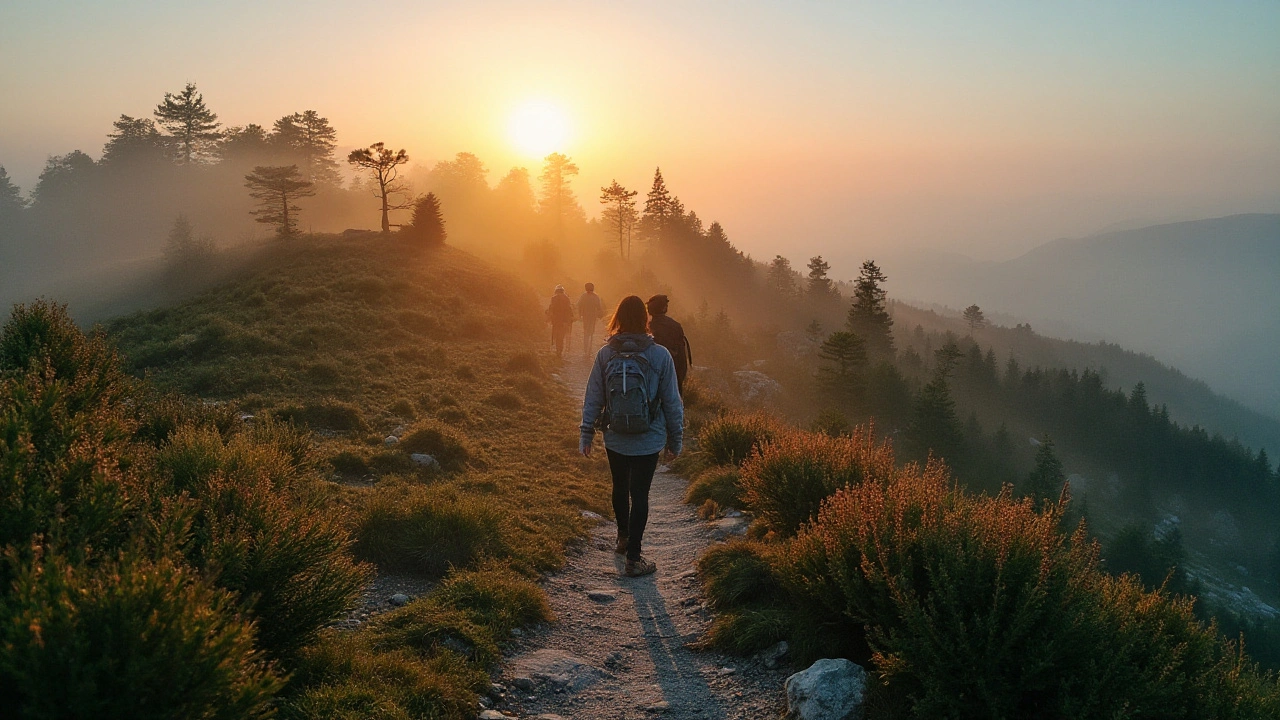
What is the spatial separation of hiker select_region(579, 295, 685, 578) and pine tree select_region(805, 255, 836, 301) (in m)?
83.5

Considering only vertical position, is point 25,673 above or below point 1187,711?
above

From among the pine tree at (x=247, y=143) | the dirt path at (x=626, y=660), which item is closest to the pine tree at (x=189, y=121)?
the pine tree at (x=247, y=143)

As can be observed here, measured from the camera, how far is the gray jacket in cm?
659

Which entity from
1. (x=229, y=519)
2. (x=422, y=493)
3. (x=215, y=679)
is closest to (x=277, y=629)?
(x=229, y=519)

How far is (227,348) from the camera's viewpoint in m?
16.8

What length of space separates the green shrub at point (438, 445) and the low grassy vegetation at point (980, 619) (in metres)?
5.91

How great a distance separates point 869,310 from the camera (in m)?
64.8

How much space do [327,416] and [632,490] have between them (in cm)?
747

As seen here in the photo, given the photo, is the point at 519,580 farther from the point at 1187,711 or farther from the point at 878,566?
the point at 1187,711

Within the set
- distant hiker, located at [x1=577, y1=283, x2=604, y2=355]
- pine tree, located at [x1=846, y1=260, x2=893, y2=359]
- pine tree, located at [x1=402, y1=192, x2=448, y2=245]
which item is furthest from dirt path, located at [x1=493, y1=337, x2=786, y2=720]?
pine tree, located at [x1=846, y1=260, x2=893, y2=359]

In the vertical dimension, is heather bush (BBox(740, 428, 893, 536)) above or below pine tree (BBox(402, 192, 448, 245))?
below

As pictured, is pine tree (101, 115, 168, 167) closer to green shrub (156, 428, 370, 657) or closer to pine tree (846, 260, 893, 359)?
pine tree (846, 260, 893, 359)

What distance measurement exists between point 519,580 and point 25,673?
166 inches

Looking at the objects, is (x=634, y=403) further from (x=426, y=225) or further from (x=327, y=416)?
(x=426, y=225)
